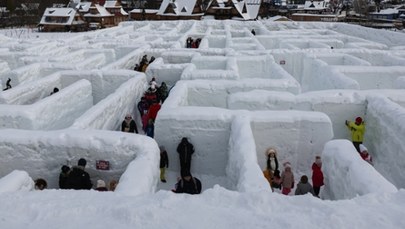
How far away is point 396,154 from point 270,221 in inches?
173

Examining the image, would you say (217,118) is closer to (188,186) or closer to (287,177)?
(188,186)

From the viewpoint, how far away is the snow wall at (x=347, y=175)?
460 centimetres

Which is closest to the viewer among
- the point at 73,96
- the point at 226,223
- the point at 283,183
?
the point at 226,223

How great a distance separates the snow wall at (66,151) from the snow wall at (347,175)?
9.46 feet

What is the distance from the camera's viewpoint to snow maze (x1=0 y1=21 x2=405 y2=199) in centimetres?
571

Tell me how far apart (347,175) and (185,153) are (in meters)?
2.99


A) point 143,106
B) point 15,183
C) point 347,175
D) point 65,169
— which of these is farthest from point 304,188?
point 143,106

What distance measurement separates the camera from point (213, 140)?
23.2ft

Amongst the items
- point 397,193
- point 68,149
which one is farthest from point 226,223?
point 68,149

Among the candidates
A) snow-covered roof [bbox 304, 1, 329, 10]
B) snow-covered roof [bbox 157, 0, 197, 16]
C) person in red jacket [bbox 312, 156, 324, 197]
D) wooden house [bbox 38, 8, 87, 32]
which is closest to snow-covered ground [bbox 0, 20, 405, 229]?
person in red jacket [bbox 312, 156, 324, 197]

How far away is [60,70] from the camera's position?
460 inches

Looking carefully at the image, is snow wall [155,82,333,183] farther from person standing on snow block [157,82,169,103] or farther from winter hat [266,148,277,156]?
person standing on snow block [157,82,169,103]

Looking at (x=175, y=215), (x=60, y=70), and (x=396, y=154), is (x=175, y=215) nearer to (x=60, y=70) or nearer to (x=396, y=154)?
(x=396, y=154)

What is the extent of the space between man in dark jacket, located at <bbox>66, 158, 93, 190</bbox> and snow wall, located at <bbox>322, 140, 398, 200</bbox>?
3909 millimetres
